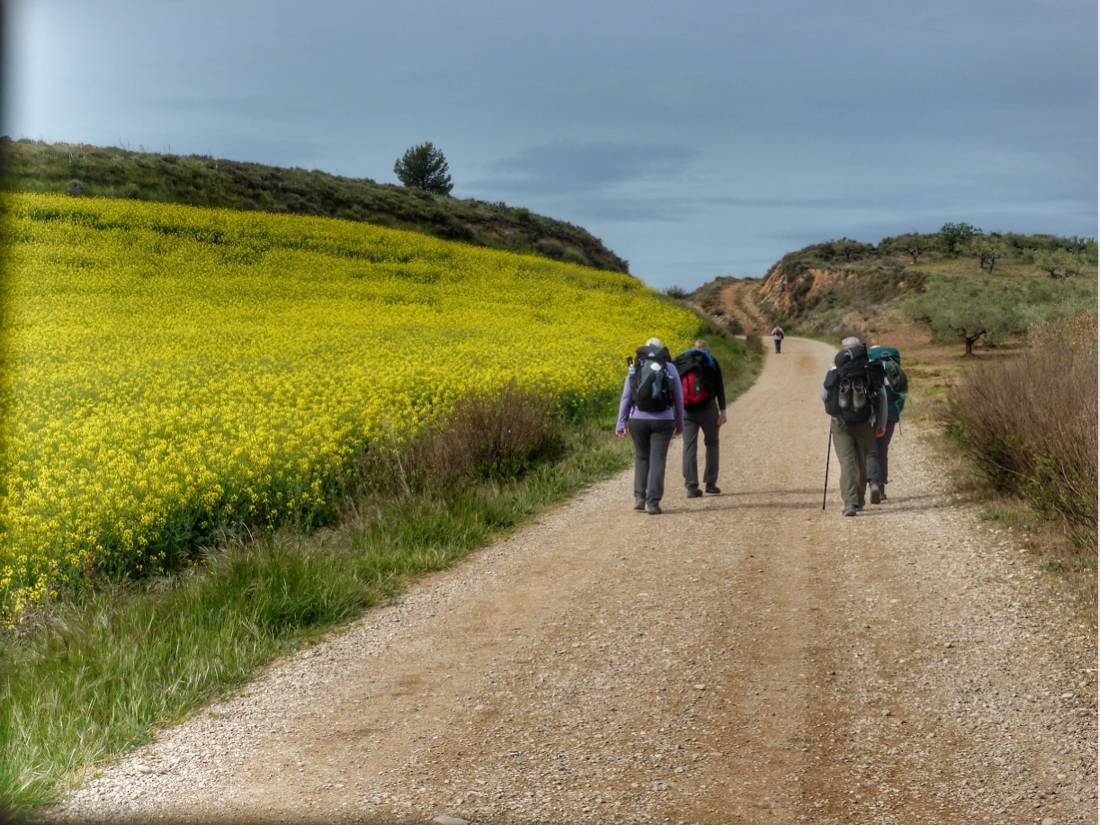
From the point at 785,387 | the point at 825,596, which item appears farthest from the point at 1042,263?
the point at 825,596

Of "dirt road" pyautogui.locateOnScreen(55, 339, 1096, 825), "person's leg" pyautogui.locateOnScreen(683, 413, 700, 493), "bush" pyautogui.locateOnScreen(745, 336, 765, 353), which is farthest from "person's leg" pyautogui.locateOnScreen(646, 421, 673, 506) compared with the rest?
"bush" pyautogui.locateOnScreen(745, 336, 765, 353)

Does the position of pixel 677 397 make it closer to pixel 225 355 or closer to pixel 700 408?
pixel 700 408

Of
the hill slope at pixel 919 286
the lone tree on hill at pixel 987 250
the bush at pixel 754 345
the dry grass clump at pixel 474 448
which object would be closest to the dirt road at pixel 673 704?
the dry grass clump at pixel 474 448

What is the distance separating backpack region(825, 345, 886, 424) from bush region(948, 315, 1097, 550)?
1.29 m

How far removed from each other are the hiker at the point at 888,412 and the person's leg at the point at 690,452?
193 centimetres

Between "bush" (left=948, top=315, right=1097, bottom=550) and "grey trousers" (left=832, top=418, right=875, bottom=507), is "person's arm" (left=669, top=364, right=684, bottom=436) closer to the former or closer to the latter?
"grey trousers" (left=832, top=418, right=875, bottom=507)

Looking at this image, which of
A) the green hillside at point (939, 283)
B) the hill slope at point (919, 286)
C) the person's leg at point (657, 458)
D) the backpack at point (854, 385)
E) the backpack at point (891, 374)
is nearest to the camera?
the backpack at point (854, 385)

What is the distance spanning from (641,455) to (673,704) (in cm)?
553

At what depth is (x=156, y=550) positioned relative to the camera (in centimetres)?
881

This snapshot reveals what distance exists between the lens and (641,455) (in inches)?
426

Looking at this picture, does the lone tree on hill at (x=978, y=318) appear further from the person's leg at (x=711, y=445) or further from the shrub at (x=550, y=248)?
the person's leg at (x=711, y=445)

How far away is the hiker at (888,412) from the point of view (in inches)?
431

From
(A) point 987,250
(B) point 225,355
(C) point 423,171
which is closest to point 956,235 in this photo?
(A) point 987,250

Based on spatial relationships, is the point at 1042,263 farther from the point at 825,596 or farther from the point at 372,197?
the point at 825,596
